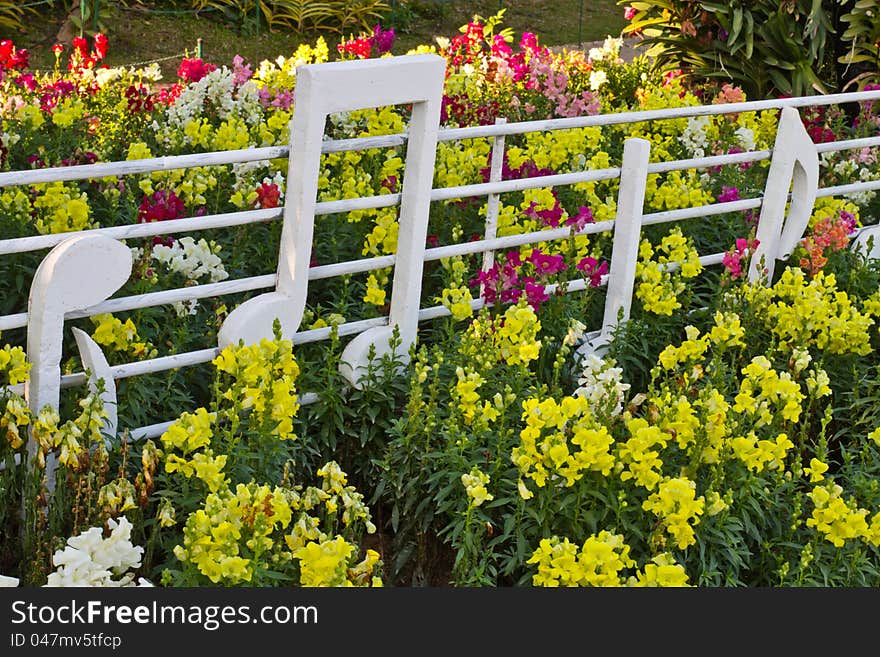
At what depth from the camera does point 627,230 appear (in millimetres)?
5105

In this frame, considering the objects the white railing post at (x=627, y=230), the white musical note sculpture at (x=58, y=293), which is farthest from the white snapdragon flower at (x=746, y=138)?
the white musical note sculpture at (x=58, y=293)

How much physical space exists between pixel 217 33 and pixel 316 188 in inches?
435

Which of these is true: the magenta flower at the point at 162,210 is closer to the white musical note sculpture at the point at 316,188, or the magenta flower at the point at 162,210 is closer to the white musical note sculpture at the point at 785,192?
the white musical note sculpture at the point at 316,188

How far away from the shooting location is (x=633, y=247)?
201 inches

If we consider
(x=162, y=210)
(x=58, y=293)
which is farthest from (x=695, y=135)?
(x=58, y=293)

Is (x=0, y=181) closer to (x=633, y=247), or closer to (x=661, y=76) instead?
(x=633, y=247)

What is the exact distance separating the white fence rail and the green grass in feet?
28.5

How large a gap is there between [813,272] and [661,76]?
3.97 metres

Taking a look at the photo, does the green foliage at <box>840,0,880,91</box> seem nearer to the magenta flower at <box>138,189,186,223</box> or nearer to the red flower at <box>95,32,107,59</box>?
the red flower at <box>95,32,107,59</box>

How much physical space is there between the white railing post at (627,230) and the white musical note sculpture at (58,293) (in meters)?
2.01

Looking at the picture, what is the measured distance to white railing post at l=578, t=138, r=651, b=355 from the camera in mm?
5066

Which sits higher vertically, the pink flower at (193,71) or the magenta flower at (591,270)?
the pink flower at (193,71)

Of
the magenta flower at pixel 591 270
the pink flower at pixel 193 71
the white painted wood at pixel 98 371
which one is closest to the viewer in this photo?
the white painted wood at pixel 98 371

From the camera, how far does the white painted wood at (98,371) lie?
3740 mm
